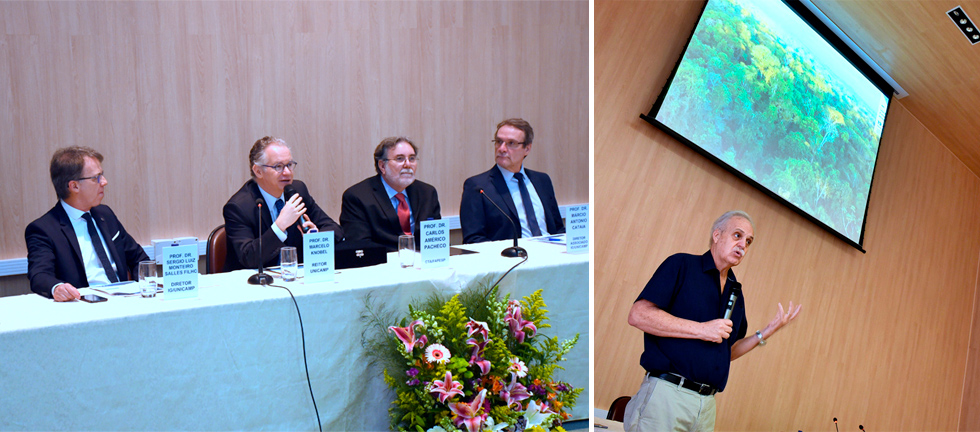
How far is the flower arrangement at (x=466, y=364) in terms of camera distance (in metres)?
2.11

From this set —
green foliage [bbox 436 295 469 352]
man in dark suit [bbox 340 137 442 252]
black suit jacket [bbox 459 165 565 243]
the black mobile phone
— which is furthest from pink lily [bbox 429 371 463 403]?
black suit jacket [bbox 459 165 565 243]

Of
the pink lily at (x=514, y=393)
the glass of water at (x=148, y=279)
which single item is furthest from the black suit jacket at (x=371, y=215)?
the glass of water at (x=148, y=279)

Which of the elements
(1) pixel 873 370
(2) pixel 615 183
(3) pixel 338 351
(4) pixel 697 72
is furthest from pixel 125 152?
(1) pixel 873 370

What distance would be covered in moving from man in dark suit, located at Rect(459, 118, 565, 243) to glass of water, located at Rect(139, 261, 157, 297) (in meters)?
1.49

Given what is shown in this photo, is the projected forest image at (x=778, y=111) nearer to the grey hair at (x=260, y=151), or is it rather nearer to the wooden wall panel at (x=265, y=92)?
the grey hair at (x=260, y=151)

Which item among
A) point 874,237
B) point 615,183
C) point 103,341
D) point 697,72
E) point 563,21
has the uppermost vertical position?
point 563,21

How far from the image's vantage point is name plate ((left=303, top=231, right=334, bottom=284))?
2223mm

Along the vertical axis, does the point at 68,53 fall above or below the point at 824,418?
above

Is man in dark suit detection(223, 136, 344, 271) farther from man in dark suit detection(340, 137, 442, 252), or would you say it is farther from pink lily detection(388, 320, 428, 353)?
pink lily detection(388, 320, 428, 353)

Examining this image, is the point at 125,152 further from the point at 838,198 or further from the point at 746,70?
the point at 838,198

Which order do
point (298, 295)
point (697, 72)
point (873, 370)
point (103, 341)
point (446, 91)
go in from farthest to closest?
1. point (446, 91)
2. point (873, 370)
3. point (697, 72)
4. point (298, 295)
5. point (103, 341)

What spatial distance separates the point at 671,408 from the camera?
1982 millimetres

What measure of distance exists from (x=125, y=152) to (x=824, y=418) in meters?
3.58

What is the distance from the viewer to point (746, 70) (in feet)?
9.20
